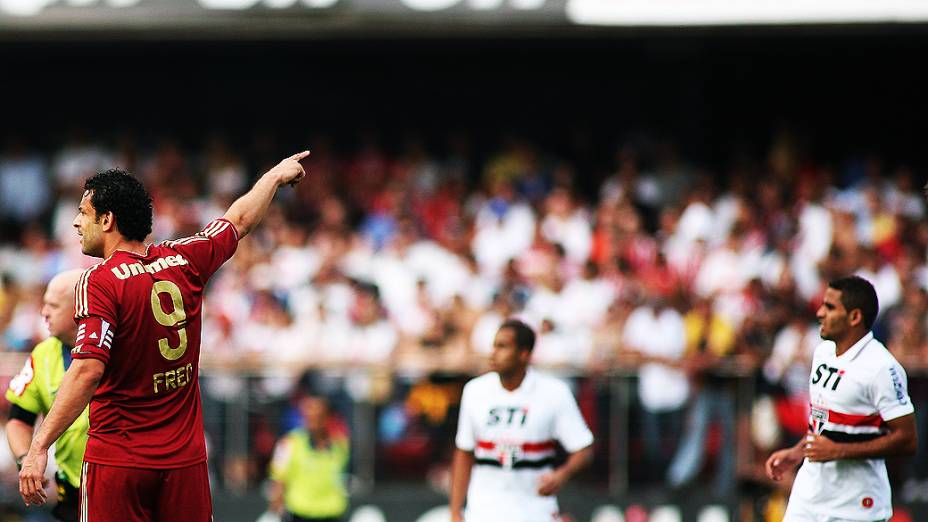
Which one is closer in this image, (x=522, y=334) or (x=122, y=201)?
(x=122, y=201)

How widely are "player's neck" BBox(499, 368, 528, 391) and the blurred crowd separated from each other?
4649mm

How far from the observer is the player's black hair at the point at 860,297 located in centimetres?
776

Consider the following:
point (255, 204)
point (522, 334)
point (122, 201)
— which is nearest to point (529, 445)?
point (522, 334)

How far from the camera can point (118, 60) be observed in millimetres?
21891

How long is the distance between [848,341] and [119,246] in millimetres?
4143

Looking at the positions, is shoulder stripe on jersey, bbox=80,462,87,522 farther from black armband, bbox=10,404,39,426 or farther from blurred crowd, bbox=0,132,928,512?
blurred crowd, bbox=0,132,928,512

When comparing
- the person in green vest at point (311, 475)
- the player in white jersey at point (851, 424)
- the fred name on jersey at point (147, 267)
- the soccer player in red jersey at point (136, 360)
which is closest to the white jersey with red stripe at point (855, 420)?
the player in white jersey at point (851, 424)

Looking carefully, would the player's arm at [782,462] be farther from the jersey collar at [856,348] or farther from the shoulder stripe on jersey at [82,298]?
the shoulder stripe on jersey at [82,298]

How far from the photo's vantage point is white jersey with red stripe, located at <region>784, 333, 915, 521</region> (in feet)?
24.9

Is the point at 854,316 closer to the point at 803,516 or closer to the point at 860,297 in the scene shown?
the point at 860,297

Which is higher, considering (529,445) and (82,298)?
(82,298)

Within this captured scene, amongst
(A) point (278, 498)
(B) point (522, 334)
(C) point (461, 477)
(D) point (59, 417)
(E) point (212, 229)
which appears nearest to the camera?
(D) point (59, 417)

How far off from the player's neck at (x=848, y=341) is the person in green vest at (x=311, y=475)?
633 centimetres

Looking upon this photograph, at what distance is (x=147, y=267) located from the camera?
6.68 m
